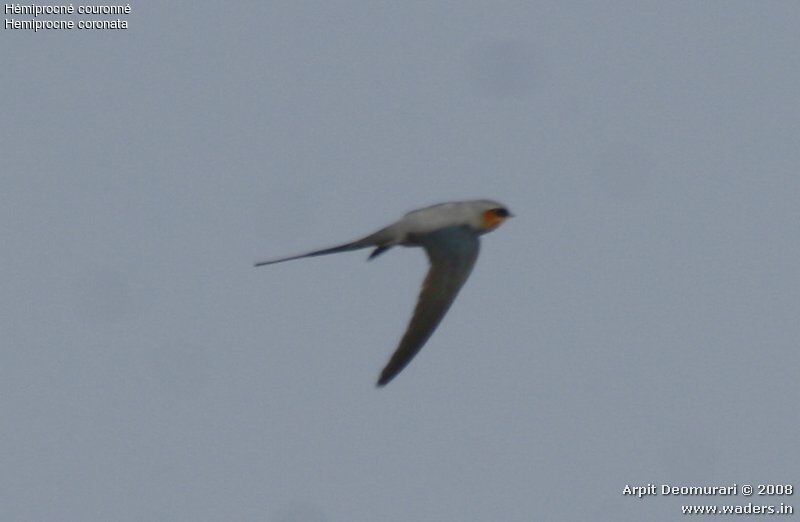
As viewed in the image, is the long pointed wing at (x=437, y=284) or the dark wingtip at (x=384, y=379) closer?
the dark wingtip at (x=384, y=379)

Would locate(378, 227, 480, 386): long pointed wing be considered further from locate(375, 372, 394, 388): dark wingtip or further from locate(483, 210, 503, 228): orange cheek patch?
locate(483, 210, 503, 228): orange cheek patch

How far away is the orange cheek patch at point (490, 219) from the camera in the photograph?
1811 cm

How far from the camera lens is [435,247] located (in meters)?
17.3

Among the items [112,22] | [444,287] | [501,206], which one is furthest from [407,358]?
[112,22]

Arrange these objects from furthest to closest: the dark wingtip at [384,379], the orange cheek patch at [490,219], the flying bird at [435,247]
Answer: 1. the orange cheek patch at [490,219]
2. the flying bird at [435,247]
3. the dark wingtip at [384,379]

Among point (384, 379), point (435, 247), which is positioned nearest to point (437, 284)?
point (435, 247)

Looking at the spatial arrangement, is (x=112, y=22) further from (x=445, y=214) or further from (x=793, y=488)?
(x=793, y=488)

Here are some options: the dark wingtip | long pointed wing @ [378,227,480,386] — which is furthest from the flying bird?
the dark wingtip

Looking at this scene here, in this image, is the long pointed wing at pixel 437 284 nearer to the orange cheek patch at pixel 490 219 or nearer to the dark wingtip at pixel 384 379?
the dark wingtip at pixel 384 379

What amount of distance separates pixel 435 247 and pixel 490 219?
42.9 inches

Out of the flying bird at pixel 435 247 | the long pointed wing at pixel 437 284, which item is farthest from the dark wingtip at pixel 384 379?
the flying bird at pixel 435 247

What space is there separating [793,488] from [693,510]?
111 centimetres

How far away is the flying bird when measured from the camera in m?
16.5

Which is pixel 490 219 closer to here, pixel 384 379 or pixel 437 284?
pixel 437 284
